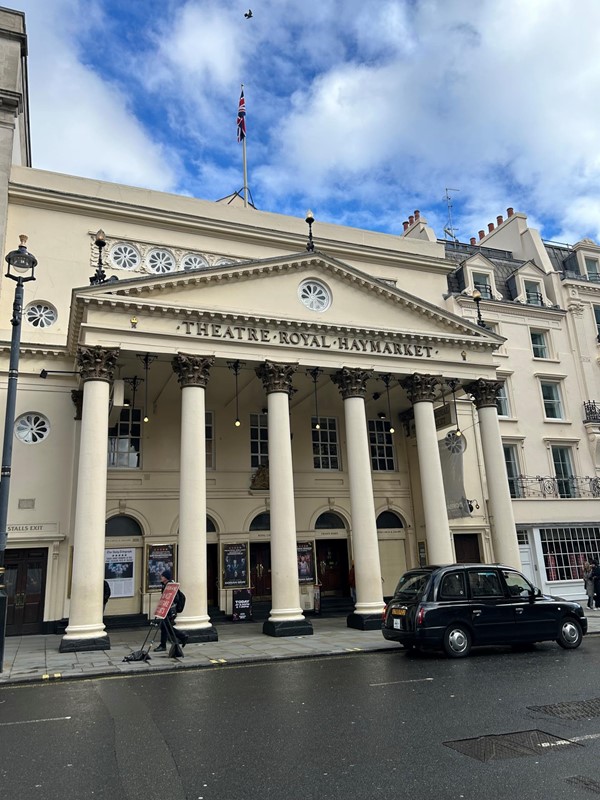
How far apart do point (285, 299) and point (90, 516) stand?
884 centimetres

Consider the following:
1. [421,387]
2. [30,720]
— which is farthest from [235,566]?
[30,720]

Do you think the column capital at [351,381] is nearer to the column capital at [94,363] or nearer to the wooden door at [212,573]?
the column capital at [94,363]

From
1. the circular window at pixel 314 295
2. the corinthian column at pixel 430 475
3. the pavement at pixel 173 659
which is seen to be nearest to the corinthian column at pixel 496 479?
the corinthian column at pixel 430 475

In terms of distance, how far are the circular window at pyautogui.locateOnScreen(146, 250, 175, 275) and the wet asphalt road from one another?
16.0 meters

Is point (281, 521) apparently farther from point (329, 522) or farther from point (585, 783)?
point (585, 783)

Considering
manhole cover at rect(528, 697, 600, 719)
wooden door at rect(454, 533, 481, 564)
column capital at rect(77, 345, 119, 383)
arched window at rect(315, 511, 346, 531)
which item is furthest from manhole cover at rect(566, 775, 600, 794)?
A: wooden door at rect(454, 533, 481, 564)

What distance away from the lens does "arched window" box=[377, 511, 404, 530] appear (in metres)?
25.2

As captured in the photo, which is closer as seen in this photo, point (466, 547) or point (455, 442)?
point (455, 442)

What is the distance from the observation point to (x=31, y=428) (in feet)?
63.9

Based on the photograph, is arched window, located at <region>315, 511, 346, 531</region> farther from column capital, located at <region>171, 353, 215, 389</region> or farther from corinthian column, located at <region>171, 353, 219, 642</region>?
column capital, located at <region>171, 353, 215, 389</region>

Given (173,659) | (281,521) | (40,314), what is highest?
(40,314)

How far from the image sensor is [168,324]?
17.4 meters

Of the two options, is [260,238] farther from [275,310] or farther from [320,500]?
[320,500]

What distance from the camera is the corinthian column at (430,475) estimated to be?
1895 centimetres
